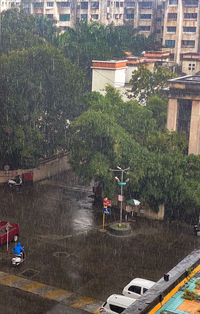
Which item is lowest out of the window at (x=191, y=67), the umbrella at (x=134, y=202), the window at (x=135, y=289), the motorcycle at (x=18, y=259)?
the motorcycle at (x=18, y=259)

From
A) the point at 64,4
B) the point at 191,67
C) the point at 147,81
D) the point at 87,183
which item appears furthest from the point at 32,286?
the point at 64,4

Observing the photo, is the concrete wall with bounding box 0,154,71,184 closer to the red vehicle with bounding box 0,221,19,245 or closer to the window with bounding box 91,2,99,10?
the red vehicle with bounding box 0,221,19,245

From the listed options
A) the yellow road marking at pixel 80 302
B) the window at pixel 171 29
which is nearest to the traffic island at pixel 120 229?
the yellow road marking at pixel 80 302

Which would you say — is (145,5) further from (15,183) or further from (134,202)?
(134,202)

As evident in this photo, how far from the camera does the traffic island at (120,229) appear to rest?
34.8m

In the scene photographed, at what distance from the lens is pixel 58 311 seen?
2388 cm

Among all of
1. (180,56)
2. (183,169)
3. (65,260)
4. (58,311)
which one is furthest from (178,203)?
(180,56)

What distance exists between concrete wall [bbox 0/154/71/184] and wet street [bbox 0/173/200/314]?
7.85ft

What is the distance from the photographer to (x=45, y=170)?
49.2 meters

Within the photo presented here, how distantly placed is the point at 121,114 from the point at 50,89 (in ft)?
29.4

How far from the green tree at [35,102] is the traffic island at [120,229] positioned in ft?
41.2

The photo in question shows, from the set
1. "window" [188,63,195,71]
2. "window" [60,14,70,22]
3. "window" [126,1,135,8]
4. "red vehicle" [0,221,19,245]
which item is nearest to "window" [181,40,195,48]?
"window" [126,1,135,8]

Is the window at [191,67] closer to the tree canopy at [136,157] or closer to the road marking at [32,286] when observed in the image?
the tree canopy at [136,157]

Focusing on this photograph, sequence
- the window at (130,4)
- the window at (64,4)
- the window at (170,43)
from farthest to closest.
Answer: the window at (64,4) → the window at (130,4) → the window at (170,43)
